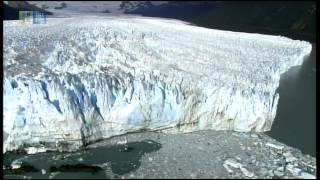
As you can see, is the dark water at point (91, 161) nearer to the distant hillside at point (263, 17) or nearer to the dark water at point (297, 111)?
the dark water at point (297, 111)

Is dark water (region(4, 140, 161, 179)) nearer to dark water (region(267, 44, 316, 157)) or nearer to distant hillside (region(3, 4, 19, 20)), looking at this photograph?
dark water (region(267, 44, 316, 157))

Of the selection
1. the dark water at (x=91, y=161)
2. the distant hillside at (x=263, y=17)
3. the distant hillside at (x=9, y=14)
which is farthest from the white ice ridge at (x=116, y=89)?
the distant hillside at (x=263, y=17)

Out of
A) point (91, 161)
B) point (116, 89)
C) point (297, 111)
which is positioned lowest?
point (91, 161)

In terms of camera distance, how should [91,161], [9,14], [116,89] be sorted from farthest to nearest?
[9,14] → [116,89] → [91,161]

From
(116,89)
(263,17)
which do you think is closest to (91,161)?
(116,89)

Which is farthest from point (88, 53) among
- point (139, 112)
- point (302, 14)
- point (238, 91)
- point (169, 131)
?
point (302, 14)

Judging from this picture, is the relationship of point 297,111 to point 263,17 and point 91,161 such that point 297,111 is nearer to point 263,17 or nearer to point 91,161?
point 91,161
